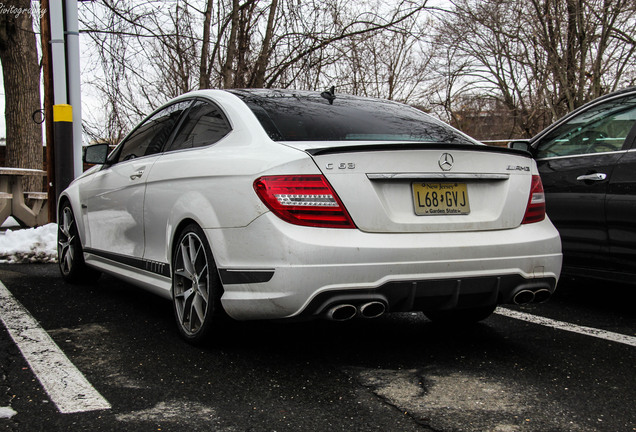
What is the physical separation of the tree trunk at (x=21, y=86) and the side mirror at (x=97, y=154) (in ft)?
30.0

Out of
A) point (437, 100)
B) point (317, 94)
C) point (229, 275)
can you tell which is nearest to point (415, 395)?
point (229, 275)

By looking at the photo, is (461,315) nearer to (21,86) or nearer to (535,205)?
(535,205)

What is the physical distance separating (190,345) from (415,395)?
1.40 m

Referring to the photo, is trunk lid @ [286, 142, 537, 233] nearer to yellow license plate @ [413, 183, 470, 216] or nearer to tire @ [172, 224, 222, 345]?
yellow license plate @ [413, 183, 470, 216]

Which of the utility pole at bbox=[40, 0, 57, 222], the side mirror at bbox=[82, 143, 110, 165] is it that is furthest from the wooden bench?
the side mirror at bbox=[82, 143, 110, 165]

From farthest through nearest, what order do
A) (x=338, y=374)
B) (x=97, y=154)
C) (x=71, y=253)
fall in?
1. (x=71, y=253)
2. (x=97, y=154)
3. (x=338, y=374)

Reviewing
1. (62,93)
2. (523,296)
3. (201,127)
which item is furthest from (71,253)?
(523,296)

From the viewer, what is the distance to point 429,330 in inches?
173

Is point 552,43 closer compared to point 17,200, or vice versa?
point 17,200

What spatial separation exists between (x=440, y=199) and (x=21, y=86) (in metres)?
12.4

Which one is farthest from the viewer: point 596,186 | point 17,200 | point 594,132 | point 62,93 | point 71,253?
point 17,200

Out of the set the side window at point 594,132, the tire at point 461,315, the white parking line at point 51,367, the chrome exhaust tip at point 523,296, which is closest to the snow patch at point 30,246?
the white parking line at point 51,367

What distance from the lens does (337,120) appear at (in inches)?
154

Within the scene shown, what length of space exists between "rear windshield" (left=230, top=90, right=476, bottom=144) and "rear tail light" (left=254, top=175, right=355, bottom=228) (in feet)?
1.43
